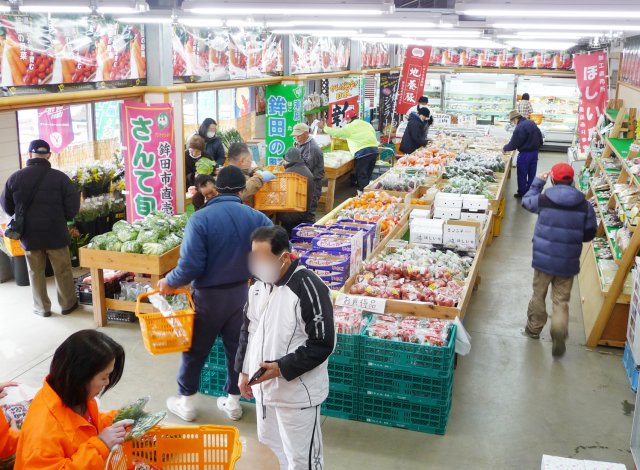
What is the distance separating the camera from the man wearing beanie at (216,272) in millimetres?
4957

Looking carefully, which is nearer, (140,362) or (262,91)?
(140,362)

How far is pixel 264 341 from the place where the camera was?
12.4 ft

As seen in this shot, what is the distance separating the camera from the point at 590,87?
13.4 metres

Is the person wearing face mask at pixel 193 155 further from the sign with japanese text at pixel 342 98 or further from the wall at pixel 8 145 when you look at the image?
the sign with japanese text at pixel 342 98

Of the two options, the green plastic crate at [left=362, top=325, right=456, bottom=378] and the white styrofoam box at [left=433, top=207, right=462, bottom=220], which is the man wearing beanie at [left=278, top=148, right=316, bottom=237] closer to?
the white styrofoam box at [left=433, top=207, right=462, bottom=220]

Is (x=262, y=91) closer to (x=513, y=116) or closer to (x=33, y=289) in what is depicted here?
(x=513, y=116)

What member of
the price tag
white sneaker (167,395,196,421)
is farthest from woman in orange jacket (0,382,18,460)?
the price tag

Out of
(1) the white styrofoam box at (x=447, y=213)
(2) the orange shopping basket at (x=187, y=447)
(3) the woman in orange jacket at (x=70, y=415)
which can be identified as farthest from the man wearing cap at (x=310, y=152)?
(3) the woman in orange jacket at (x=70, y=415)

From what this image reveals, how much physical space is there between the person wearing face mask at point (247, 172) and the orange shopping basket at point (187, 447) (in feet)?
15.5

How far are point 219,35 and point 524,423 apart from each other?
785 centimetres

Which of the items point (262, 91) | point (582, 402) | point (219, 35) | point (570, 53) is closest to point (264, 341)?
point (582, 402)

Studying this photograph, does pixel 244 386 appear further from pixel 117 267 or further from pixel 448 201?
pixel 448 201

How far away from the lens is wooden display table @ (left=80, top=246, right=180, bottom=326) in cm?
702

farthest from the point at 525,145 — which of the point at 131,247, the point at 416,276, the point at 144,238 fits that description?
the point at 131,247
